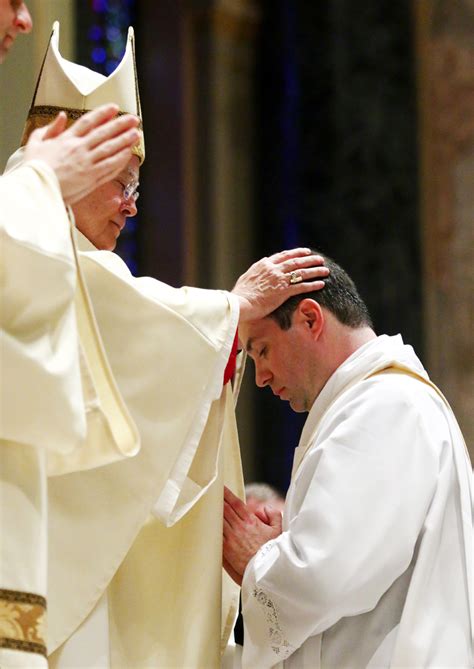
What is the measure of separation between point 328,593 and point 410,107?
21.1ft

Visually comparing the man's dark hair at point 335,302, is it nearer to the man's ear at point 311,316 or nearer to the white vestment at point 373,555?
the man's ear at point 311,316

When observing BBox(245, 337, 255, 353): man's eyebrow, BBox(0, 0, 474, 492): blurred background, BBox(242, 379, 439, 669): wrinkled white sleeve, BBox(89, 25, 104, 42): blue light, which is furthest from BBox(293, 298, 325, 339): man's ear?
BBox(89, 25, 104, 42): blue light

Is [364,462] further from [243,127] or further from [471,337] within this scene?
[243,127]

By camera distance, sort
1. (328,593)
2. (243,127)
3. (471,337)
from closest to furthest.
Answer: (328,593) < (471,337) < (243,127)

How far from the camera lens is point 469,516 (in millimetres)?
3463

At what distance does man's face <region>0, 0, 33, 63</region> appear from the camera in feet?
10.7

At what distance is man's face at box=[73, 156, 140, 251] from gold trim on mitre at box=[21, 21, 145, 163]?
0.20 metres

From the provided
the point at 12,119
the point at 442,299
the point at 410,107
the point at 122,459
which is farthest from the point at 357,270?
the point at 122,459

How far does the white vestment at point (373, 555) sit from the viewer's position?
10.9 ft

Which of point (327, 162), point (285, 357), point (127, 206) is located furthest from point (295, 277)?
point (327, 162)

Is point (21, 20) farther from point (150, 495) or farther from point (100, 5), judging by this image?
point (100, 5)

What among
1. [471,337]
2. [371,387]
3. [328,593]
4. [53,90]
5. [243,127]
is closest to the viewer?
[328,593]

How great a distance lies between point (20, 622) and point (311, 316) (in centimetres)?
139

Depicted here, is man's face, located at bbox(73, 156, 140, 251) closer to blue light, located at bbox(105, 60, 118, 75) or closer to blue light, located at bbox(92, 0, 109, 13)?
blue light, located at bbox(105, 60, 118, 75)
